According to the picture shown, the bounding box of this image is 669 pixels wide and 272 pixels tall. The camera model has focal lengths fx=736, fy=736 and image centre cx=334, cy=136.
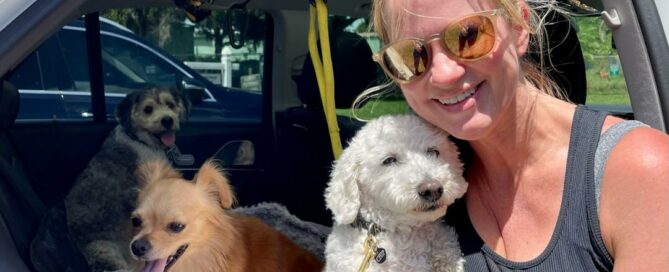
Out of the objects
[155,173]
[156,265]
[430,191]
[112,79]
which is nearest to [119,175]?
[112,79]

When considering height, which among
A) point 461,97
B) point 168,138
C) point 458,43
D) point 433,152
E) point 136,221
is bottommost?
point 168,138

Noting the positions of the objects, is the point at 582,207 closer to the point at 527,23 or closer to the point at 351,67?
the point at 527,23

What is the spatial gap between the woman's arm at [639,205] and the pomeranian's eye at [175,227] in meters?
1.16

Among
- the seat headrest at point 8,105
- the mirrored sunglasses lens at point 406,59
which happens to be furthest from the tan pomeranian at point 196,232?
the mirrored sunglasses lens at point 406,59

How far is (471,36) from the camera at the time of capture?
1751mm

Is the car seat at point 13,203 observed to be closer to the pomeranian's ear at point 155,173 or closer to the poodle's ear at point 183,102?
the pomeranian's ear at point 155,173

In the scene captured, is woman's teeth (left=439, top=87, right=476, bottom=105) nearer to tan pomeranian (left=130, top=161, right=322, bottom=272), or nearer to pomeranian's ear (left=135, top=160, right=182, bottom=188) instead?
tan pomeranian (left=130, top=161, right=322, bottom=272)

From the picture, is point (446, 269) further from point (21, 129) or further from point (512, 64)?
point (21, 129)

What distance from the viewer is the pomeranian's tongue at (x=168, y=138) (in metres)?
3.44

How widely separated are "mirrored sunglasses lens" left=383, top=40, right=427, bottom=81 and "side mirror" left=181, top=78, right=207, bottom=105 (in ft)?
6.18

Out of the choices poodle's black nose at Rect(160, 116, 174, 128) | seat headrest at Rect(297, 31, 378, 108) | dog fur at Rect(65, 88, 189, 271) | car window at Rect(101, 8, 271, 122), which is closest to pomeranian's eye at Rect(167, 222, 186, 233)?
dog fur at Rect(65, 88, 189, 271)

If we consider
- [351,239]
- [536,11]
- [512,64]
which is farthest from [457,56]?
[351,239]

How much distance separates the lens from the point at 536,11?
6.71ft

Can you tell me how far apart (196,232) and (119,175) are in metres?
0.99
